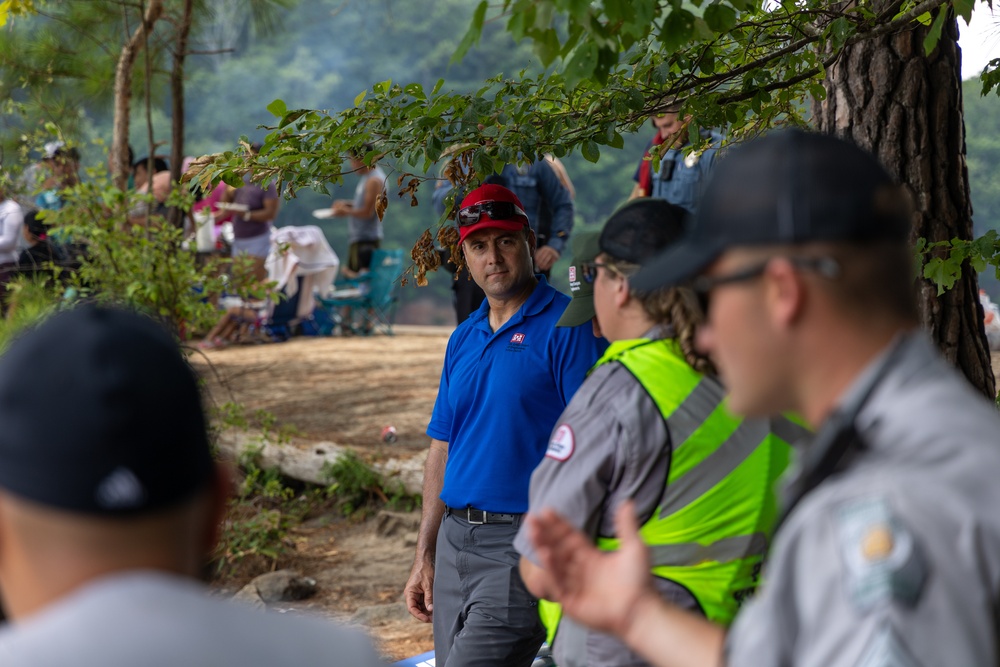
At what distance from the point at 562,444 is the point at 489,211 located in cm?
159

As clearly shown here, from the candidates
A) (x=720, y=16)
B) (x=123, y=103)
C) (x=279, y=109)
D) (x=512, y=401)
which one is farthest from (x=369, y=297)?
(x=720, y=16)

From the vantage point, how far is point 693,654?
1457 mm

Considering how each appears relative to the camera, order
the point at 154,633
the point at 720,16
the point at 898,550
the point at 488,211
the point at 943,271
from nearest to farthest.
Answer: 1. the point at 154,633
2. the point at 898,550
3. the point at 720,16
4. the point at 943,271
5. the point at 488,211

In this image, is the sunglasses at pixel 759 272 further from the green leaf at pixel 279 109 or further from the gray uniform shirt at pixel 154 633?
the green leaf at pixel 279 109

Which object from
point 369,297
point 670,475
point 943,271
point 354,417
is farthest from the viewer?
point 369,297

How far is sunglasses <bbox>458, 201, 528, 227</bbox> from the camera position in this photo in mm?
3566

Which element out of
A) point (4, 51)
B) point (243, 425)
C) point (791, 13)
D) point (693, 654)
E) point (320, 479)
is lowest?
point (320, 479)

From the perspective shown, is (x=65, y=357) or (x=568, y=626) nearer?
(x=65, y=357)

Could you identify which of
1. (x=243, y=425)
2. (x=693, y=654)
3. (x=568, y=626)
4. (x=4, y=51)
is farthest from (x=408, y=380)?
(x=693, y=654)

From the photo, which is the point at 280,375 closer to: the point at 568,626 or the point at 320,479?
the point at 320,479

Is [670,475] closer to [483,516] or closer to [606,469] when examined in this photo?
[606,469]

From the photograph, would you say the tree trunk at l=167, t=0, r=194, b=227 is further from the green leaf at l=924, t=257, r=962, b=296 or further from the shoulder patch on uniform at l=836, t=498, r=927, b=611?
the shoulder patch on uniform at l=836, t=498, r=927, b=611

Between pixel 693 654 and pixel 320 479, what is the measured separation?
236 inches

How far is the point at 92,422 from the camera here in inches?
42.0
